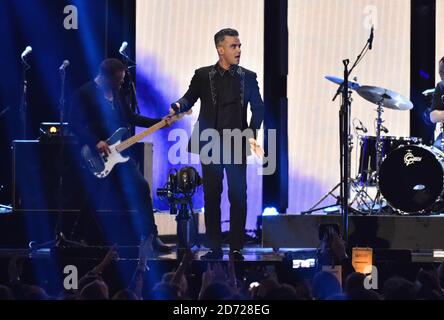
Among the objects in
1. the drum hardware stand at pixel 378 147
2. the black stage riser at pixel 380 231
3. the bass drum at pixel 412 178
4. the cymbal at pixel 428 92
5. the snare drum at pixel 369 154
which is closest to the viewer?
the black stage riser at pixel 380 231

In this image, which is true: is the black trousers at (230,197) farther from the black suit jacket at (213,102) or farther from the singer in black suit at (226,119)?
the black suit jacket at (213,102)

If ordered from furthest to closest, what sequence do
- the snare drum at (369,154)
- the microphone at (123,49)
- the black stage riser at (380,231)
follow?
1. the snare drum at (369,154)
2. the microphone at (123,49)
3. the black stage riser at (380,231)

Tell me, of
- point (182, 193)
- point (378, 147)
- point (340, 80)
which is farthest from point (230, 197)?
point (378, 147)

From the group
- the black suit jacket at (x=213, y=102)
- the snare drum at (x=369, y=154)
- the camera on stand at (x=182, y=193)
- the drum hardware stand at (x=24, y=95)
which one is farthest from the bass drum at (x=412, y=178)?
the drum hardware stand at (x=24, y=95)

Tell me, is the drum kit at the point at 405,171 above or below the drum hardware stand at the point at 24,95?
below

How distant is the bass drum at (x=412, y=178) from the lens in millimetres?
8500

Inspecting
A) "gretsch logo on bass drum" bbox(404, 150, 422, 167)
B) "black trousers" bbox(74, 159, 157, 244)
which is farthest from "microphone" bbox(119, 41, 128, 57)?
"gretsch logo on bass drum" bbox(404, 150, 422, 167)

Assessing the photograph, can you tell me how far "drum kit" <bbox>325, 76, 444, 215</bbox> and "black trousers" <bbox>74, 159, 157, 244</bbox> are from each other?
85.2 inches

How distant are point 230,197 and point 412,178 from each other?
2168 mm

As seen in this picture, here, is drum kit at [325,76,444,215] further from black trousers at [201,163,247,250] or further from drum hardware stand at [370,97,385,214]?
black trousers at [201,163,247,250]

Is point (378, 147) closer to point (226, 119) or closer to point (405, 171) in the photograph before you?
point (405, 171)

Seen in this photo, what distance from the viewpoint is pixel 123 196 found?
7.95 metres

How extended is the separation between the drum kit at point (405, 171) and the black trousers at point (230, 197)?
1.74 metres

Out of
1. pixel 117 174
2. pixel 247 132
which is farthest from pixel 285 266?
pixel 117 174
